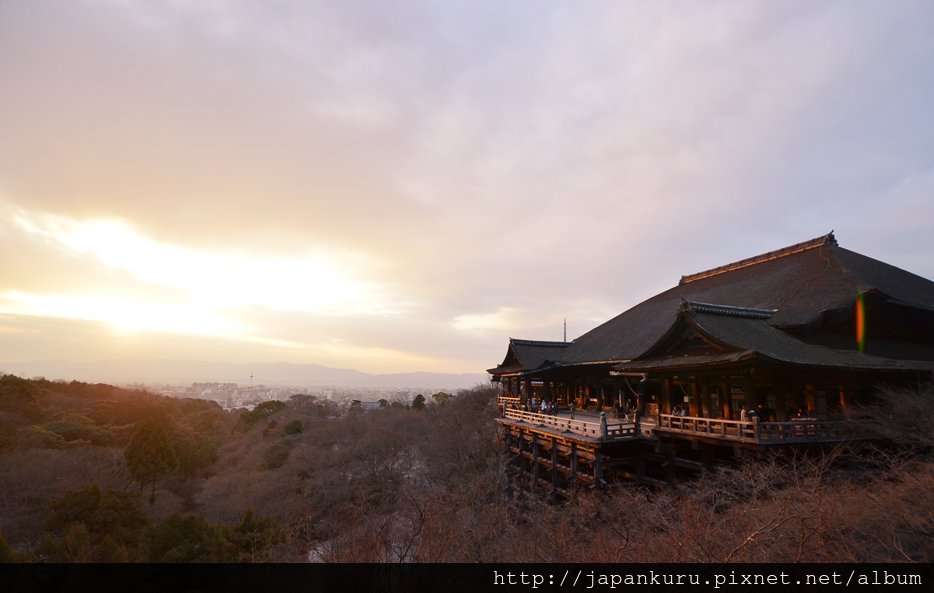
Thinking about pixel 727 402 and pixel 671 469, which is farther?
pixel 671 469

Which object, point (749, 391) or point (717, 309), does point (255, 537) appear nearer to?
point (749, 391)

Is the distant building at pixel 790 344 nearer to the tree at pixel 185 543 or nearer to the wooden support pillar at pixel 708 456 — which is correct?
the wooden support pillar at pixel 708 456

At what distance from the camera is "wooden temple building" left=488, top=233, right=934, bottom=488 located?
14109 millimetres

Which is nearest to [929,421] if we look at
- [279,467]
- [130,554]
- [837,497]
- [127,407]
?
[837,497]

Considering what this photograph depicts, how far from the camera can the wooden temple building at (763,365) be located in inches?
555

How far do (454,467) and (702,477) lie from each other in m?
19.6

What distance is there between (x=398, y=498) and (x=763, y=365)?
68.9ft

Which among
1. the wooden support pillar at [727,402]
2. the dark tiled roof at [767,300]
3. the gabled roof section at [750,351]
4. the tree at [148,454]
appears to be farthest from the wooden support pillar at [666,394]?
the tree at [148,454]

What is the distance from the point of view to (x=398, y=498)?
2688 centimetres

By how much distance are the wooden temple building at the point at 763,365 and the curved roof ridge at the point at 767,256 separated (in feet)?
0.30

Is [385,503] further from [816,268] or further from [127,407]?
[127,407]

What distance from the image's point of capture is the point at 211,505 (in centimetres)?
3016

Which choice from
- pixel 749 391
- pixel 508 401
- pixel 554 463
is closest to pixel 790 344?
pixel 749 391

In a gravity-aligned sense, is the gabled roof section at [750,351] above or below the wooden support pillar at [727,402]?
above
